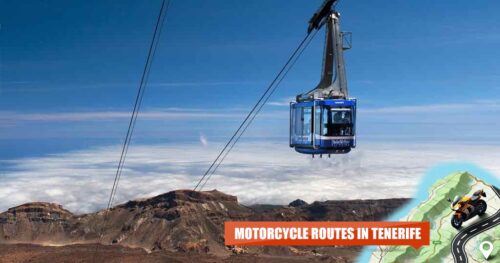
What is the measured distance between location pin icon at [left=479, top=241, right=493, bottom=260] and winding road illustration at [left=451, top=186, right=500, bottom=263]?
Result: 2227mm

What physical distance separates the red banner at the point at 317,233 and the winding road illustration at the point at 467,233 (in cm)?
2726

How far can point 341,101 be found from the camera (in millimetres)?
41656

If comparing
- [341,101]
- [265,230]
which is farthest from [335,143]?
[265,230]

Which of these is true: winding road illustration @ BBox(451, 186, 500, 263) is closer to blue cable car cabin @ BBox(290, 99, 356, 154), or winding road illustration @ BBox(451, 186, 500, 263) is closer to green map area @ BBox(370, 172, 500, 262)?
Answer: green map area @ BBox(370, 172, 500, 262)

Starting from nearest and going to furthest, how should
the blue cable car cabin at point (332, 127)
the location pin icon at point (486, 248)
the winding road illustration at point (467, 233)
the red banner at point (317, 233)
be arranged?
1. the blue cable car cabin at point (332, 127)
2. the red banner at point (317, 233)
3. the location pin icon at point (486, 248)
4. the winding road illustration at point (467, 233)

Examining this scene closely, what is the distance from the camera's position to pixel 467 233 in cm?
8538

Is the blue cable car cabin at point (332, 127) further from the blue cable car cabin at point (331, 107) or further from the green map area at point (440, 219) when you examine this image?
the green map area at point (440, 219)

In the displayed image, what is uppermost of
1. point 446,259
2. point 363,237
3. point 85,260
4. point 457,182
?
point 457,182

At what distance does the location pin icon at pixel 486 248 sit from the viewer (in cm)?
8481

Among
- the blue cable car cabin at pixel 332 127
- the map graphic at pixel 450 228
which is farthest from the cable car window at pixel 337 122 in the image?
the map graphic at pixel 450 228

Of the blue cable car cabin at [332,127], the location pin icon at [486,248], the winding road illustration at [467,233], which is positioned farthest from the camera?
the winding road illustration at [467,233]

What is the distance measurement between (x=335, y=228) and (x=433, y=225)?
4620cm

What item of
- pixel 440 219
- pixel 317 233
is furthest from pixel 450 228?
pixel 317 233

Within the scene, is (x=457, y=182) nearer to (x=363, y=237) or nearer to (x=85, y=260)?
(x=363, y=237)
